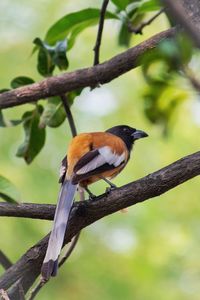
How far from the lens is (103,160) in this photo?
10.8 ft

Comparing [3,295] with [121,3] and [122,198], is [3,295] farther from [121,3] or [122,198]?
[121,3]

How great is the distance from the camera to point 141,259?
6137 mm

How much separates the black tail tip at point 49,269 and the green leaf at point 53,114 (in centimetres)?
127

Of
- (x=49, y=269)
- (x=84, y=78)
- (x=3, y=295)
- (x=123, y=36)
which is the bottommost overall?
(x=3, y=295)

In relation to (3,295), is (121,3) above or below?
above

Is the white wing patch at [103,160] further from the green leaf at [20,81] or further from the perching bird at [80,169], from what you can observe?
the green leaf at [20,81]

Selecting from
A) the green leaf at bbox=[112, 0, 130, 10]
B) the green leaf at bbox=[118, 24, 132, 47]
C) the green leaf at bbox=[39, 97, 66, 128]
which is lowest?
the green leaf at bbox=[39, 97, 66, 128]

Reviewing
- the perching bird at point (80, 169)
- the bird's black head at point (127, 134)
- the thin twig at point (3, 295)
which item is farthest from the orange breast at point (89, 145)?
the thin twig at point (3, 295)

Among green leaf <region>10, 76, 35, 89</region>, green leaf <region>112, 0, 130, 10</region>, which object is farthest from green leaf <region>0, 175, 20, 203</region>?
green leaf <region>112, 0, 130, 10</region>

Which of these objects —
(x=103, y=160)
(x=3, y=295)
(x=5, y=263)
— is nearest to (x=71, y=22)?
(x=103, y=160)

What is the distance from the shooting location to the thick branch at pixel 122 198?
8.51 ft

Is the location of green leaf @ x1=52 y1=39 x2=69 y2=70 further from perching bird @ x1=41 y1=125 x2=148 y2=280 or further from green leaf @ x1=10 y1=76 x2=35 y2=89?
perching bird @ x1=41 y1=125 x2=148 y2=280

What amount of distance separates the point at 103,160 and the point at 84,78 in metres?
0.39

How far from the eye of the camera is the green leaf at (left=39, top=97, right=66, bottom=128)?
379cm
